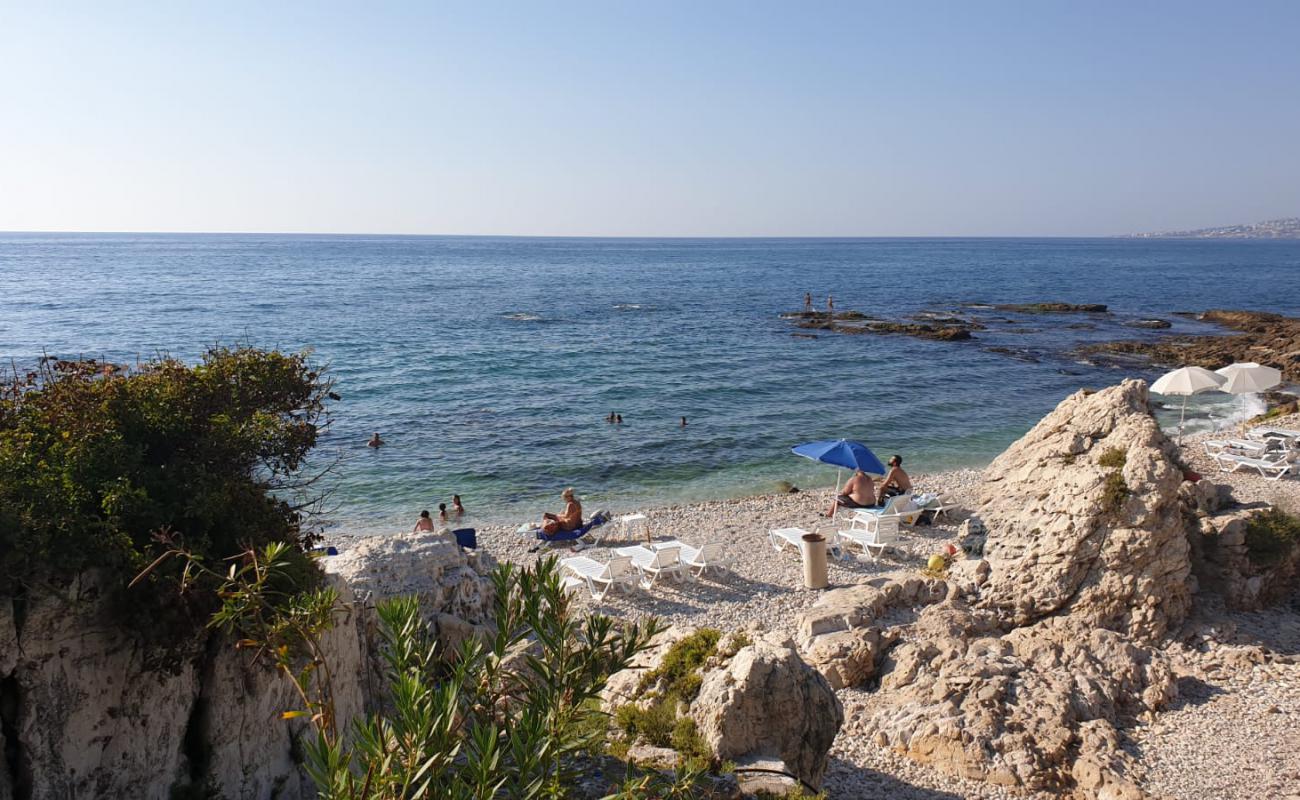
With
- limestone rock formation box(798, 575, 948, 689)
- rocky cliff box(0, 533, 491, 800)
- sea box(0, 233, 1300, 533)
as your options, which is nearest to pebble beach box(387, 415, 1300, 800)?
limestone rock formation box(798, 575, 948, 689)

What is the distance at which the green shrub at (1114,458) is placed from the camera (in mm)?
11734

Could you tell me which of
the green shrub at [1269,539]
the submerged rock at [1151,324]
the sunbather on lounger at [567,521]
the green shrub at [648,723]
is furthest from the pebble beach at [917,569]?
the submerged rock at [1151,324]

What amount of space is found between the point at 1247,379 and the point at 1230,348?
22787mm

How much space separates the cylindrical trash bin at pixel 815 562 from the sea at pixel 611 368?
7449 mm

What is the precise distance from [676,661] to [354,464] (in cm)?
1679

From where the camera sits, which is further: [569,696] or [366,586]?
[366,586]

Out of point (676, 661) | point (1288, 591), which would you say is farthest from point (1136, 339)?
point (676, 661)

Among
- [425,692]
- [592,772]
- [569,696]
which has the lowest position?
[592,772]

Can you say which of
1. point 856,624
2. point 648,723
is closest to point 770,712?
point 648,723

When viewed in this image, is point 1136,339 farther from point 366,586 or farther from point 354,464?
point 366,586

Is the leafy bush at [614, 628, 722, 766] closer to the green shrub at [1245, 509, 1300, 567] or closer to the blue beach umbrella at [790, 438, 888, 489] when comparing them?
the blue beach umbrella at [790, 438, 888, 489]

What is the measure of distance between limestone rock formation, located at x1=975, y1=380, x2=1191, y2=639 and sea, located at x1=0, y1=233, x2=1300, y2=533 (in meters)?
10.4

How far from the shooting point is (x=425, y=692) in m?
4.01

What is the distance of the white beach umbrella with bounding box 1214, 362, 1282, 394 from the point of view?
866 inches
